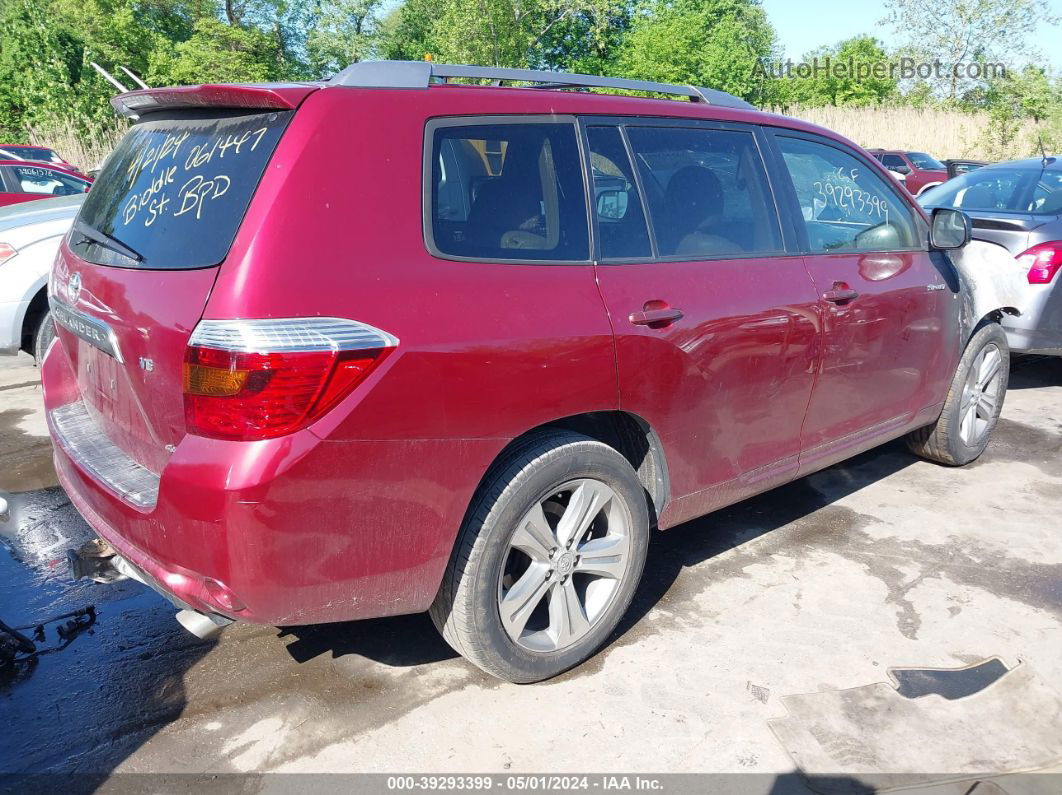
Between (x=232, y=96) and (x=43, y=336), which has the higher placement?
(x=232, y=96)

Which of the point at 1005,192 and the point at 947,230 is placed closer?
the point at 947,230

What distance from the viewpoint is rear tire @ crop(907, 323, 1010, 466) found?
4.75 metres

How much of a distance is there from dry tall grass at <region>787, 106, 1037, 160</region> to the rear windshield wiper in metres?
29.3

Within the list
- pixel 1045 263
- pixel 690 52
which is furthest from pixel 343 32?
pixel 1045 263

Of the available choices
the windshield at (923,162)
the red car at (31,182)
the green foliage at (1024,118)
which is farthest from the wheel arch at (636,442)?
the green foliage at (1024,118)

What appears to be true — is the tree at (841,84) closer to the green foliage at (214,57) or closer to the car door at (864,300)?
the green foliage at (214,57)

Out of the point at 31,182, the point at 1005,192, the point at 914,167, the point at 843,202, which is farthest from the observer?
the point at 914,167

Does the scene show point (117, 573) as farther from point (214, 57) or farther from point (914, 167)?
point (214, 57)

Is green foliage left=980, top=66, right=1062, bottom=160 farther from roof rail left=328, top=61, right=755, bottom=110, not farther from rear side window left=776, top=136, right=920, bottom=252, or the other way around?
roof rail left=328, top=61, right=755, bottom=110

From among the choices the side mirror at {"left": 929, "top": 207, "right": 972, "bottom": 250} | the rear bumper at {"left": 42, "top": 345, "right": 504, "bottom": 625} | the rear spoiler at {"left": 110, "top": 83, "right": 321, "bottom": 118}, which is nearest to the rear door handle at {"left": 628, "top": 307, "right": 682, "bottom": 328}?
the rear bumper at {"left": 42, "top": 345, "right": 504, "bottom": 625}

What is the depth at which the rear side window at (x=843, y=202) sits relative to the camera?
12.2ft

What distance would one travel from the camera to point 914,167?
21.6m

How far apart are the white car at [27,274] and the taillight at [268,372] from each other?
3.86 metres

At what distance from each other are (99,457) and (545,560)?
145 centimetres
